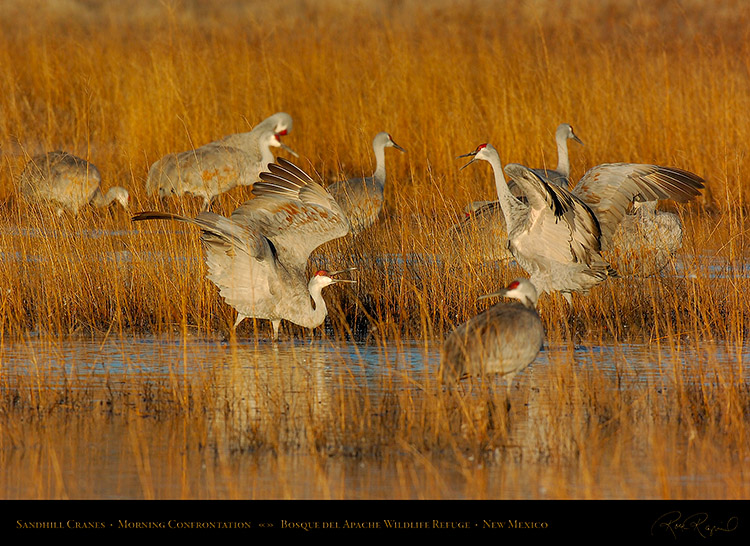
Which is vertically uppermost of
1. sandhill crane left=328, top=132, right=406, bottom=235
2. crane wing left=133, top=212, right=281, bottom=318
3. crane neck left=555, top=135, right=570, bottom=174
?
crane neck left=555, top=135, right=570, bottom=174

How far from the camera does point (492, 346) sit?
19.5 feet

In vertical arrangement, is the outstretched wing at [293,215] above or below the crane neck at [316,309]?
above

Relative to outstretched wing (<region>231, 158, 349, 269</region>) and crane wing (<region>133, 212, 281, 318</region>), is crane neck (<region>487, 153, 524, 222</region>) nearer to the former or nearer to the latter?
outstretched wing (<region>231, 158, 349, 269</region>)

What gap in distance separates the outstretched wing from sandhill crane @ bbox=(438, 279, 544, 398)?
2065 millimetres

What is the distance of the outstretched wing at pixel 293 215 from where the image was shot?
8.05 meters

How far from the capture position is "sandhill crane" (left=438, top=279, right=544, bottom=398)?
5922 mm

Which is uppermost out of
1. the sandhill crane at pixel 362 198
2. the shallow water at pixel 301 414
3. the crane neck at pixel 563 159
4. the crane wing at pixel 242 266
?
the crane neck at pixel 563 159

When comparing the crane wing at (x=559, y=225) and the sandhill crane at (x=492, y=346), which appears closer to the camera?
the sandhill crane at (x=492, y=346)

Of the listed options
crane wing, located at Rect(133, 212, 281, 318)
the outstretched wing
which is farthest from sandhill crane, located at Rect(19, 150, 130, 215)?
crane wing, located at Rect(133, 212, 281, 318)

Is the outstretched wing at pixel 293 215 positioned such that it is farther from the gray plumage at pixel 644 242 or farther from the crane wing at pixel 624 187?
the gray plumage at pixel 644 242

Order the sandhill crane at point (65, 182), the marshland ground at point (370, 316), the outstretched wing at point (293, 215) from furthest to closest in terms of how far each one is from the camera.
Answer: the sandhill crane at point (65, 182) → the outstretched wing at point (293, 215) → the marshland ground at point (370, 316)

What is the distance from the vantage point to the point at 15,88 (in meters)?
17.0

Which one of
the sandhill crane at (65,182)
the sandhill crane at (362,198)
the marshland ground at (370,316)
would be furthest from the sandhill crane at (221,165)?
the sandhill crane at (362,198)
